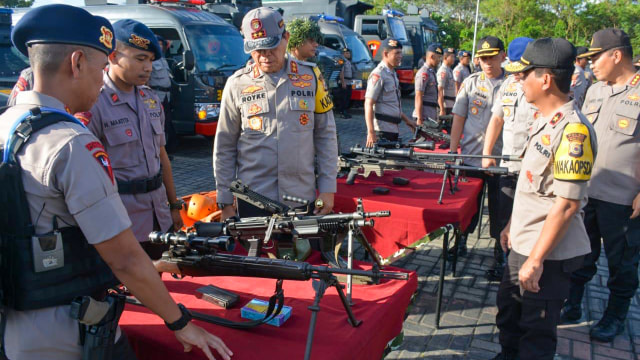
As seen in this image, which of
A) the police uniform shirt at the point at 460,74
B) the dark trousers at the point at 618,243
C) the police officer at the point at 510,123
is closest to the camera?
the dark trousers at the point at 618,243

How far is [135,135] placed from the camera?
2730 millimetres

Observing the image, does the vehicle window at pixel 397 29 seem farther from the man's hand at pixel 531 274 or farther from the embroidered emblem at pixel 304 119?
the man's hand at pixel 531 274

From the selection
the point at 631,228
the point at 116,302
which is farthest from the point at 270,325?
the point at 631,228

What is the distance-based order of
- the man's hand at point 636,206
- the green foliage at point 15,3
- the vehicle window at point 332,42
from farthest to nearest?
the green foliage at point 15,3 → the vehicle window at point 332,42 → the man's hand at point 636,206

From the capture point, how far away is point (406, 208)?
339 centimetres

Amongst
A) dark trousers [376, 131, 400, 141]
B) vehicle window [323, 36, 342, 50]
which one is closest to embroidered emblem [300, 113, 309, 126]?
dark trousers [376, 131, 400, 141]

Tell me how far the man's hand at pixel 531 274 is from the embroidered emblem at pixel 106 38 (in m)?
2.12

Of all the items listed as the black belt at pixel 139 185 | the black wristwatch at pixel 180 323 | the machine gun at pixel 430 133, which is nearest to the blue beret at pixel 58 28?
the black wristwatch at pixel 180 323

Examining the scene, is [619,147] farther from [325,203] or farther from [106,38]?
[106,38]

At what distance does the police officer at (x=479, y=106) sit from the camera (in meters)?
4.58

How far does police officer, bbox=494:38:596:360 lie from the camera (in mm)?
2178

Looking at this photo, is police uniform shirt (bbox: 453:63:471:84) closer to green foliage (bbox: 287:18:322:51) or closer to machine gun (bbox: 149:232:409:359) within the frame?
green foliage (bbox: 287:18:322:51)

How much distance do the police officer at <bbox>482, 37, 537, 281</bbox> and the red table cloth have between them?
27 centimetres

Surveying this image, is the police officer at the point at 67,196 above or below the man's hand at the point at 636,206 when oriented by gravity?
above
